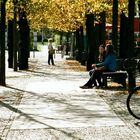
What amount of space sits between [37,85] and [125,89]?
3773 millimetres

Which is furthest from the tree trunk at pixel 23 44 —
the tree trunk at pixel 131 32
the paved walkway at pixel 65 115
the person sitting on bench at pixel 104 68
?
the tree trunk at pixel 131 32

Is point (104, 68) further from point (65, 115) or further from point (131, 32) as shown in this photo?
point (65, 115)

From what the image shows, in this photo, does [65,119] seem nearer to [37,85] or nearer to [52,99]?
[52,99]

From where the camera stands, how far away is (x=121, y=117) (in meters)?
11.5

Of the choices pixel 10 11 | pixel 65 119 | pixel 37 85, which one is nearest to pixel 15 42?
pixel 10 11

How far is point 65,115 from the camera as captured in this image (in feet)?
39.7

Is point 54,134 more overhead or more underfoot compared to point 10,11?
more underfoot

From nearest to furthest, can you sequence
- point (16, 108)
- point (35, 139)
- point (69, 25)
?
point (35, 139) → point (16, 108) → point (69, 25)

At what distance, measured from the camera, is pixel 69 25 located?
47.6m

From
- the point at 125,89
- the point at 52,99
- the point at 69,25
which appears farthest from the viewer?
the point at 69,25

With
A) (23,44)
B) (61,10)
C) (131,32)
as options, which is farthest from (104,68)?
(61,10)

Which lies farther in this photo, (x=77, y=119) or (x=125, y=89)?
(x=125, y=89)

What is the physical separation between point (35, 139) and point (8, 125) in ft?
5.61

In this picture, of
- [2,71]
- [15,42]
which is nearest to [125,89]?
[2,71]
